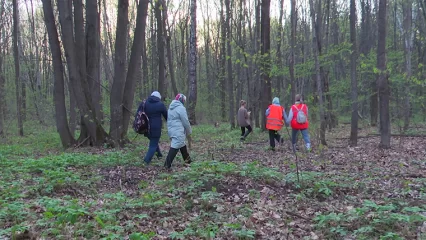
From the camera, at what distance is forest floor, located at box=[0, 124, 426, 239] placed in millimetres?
4199

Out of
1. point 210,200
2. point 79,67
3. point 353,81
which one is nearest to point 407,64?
point 353,81

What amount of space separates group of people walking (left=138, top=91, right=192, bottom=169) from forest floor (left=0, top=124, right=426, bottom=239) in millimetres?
408

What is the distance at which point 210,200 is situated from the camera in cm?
541

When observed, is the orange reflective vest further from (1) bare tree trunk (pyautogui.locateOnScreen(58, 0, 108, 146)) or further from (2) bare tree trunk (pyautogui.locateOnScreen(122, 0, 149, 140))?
(1) bare tree trunk (pyautogui.locateOnScreen(58, 0, 108, 146))

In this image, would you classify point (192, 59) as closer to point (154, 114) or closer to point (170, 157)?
point (154, 114)

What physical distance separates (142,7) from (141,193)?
24.6ft

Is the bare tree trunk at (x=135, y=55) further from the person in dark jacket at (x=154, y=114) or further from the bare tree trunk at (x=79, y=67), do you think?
the person in dark jacket at (x=154, y=114)

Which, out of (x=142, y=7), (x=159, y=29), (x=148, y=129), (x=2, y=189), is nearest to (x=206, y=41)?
(x=159, y=29)

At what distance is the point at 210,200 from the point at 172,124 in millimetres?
2886

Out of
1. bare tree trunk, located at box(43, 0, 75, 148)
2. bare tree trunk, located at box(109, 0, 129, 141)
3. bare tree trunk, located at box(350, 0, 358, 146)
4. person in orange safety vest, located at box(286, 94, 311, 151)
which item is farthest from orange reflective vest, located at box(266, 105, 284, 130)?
bare tree trunk, located at box(43, 0, 75, 148)

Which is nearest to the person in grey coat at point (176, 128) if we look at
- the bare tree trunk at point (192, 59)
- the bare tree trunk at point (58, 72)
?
the bare tree trunk at point (58, 72)

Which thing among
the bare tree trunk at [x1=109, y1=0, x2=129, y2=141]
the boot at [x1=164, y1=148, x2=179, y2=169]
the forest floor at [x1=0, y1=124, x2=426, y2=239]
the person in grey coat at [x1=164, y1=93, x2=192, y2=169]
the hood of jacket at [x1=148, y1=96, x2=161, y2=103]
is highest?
the bare tree trunk at [x1=109, y1=0, x2=129, y2=141]

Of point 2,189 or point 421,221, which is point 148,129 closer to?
point 2,189

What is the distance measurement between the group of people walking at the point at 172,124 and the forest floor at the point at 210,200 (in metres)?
0.41
